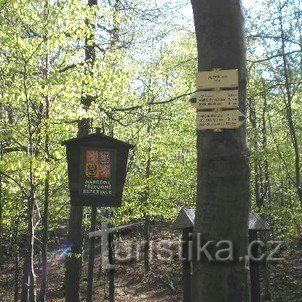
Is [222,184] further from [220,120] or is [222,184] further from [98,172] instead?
[98,172]

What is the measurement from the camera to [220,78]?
3.21 metres

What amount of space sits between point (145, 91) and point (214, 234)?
1266cm

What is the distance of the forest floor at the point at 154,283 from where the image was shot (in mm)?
14453

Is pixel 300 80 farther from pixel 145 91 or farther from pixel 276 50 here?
pixel 145 91

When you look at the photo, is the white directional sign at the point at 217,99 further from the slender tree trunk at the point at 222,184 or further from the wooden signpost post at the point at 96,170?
the wooden signpost post at the point at 96,170

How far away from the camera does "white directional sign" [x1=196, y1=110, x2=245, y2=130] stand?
3.15 m

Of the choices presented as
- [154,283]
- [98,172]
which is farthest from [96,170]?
[154,283]

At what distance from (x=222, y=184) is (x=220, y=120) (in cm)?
46

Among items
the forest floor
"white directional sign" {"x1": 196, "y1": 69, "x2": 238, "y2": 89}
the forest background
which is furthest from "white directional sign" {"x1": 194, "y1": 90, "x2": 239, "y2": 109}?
the forest floor

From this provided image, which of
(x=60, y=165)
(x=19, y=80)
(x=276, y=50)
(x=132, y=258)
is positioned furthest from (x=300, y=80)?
(x=132, y=258)

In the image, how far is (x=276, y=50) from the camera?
436 inches

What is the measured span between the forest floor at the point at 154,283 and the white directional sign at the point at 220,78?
1051 cm

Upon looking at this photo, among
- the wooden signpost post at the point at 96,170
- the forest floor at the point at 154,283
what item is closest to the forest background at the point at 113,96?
the wooden signpost post at the point at 96,170

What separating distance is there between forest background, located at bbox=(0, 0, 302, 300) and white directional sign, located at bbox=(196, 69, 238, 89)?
2054 mm
